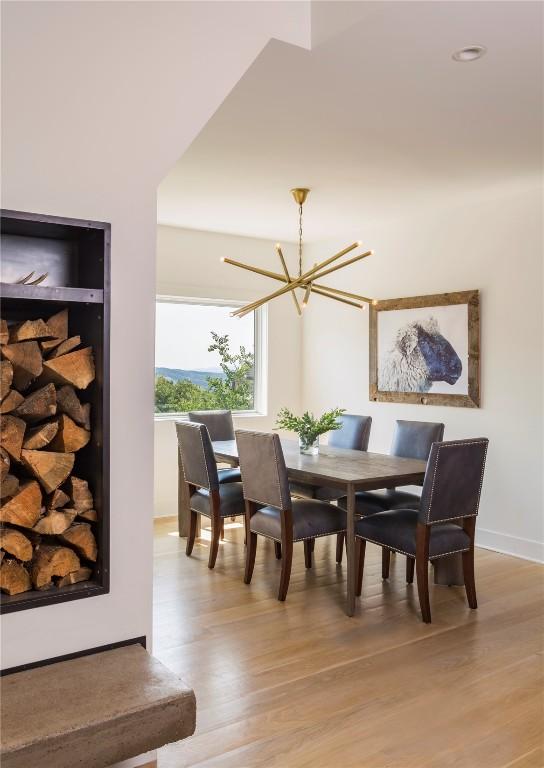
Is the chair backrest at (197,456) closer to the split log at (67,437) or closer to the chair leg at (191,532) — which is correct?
the chair leg at (191,532)

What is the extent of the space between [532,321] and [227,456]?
7.66 feet

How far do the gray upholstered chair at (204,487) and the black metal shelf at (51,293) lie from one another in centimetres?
234

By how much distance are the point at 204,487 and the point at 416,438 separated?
5.04 feet

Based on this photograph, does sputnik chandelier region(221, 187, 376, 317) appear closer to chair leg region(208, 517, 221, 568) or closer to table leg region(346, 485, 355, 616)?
table leg region(346, 485, 355, 616)

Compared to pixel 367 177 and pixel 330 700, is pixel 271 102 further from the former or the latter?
pixel 330 700

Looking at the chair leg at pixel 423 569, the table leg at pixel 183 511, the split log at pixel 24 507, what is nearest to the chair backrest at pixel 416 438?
the chair leg at pixel 423 569

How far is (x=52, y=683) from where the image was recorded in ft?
6.08

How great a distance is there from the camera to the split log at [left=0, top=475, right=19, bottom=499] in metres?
1.87

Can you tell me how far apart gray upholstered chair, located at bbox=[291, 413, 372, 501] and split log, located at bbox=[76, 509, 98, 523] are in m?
2.90

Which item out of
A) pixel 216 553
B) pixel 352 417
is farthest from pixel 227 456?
pixel 352 417

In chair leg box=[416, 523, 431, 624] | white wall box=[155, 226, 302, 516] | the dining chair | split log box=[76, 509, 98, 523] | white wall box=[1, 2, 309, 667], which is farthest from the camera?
white wall box=[155, 226, 302, 516]

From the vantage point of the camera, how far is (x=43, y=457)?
1928mm

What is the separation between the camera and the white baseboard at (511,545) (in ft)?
15.0

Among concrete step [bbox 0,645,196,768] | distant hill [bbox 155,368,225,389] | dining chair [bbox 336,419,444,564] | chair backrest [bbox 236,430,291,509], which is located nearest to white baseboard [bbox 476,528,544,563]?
dining chair [bbox 336,419,444,564]
